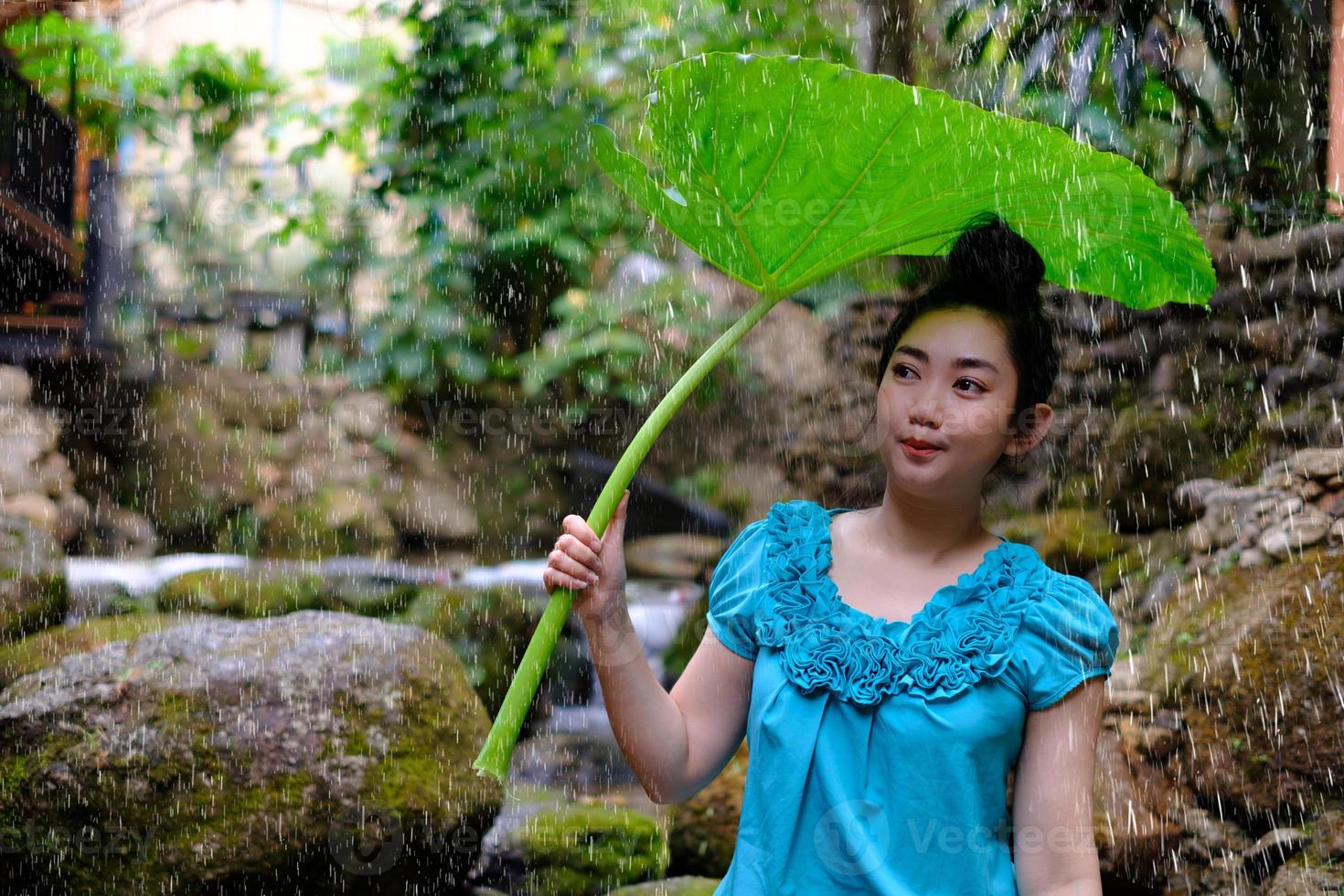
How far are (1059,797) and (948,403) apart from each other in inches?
17.6

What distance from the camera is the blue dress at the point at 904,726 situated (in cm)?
124

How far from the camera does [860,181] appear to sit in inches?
47.7

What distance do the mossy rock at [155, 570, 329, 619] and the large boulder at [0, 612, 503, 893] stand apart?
6.58ft

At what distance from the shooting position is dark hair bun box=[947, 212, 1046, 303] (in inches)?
52.9

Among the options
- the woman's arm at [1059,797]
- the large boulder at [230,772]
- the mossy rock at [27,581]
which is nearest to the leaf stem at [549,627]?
the woman's arm at [1059,797]

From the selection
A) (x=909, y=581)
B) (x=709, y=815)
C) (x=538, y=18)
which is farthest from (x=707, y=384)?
(x=909, y=581)

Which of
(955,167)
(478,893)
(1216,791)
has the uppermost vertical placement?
(955,167)

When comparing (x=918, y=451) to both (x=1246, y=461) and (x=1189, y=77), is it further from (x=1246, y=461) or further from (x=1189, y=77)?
(x=1189, y=77)

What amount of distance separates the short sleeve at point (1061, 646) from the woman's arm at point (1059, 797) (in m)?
0.02

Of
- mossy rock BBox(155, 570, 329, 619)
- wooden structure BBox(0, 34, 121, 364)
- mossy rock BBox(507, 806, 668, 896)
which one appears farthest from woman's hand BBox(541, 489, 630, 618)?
wooden structure BBox(0, 34, 121, 364)

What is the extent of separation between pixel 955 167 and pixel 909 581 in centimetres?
49

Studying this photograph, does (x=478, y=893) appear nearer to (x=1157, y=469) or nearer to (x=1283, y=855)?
(x=1283, y=855)

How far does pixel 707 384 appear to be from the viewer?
6.63 meters

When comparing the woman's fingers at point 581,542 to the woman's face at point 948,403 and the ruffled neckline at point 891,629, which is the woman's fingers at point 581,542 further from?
the woman's face at point 948,403
